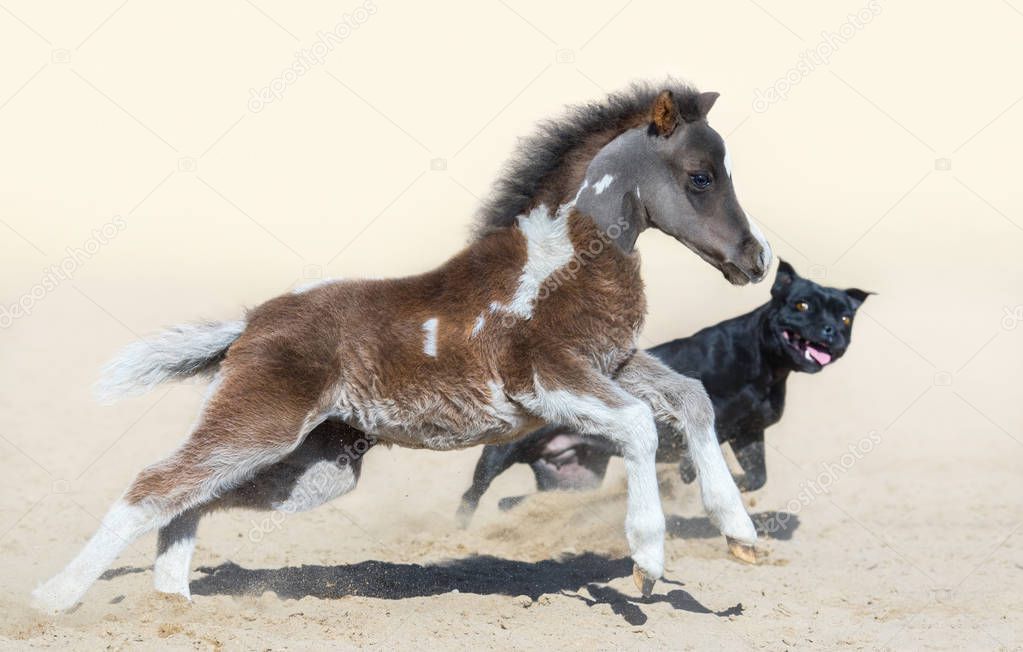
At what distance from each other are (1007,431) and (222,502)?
11113 millimetres

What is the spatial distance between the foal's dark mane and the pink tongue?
3422 mm

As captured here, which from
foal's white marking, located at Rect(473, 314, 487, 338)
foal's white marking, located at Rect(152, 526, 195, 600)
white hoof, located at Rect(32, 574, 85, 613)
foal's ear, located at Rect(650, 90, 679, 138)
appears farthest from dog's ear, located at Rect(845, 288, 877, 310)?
white hoof, located at Rect(32, 574, 85, 613)

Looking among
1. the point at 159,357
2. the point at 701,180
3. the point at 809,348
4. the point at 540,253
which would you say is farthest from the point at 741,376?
the point at 159,357

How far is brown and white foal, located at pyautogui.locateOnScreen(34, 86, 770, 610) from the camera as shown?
5570mm

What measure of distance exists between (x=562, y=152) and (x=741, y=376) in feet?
11.7

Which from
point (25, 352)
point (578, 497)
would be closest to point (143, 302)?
point (25, 352)

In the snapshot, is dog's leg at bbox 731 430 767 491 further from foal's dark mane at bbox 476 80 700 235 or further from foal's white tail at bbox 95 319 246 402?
foal's white tail at bbox 95 319 246 402

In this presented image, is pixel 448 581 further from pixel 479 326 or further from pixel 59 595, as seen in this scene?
pixel 59 595

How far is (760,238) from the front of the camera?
573 cm

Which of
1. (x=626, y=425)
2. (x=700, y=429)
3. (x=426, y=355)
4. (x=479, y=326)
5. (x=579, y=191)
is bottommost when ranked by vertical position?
(x=426, y=355)

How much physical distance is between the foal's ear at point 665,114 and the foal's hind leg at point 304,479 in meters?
2.43

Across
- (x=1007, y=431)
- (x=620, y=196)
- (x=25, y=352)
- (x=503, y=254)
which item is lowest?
(x=25, y=352)

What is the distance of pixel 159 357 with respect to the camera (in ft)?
20.1

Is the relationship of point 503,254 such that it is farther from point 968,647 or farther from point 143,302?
point 143,302
